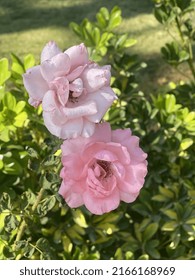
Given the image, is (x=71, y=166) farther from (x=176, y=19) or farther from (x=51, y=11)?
(x=51, y=11)

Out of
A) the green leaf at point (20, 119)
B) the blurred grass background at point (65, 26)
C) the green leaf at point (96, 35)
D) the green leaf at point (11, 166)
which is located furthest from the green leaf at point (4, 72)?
the blurred grass background at point (65, 26)

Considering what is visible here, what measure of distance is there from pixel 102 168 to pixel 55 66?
0.24 metres

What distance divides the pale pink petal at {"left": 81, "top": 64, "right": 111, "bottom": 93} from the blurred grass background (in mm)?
2543

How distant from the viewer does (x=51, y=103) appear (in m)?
1.12

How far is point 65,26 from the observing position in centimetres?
426

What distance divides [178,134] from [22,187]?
560mm

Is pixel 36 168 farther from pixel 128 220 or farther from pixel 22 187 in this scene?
pixel 128 220

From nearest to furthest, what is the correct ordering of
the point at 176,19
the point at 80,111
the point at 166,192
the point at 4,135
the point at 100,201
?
the point at 80,111
the point at 100,201
the point at 4,135
the point at 166,192
the point at 176,19

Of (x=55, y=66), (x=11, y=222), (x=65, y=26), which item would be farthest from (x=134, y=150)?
(x=65, y=26)

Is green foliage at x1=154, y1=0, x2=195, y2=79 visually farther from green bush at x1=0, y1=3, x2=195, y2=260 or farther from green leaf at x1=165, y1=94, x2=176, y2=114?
green leaf at x1=165, y1=94, x2=176, y2=114

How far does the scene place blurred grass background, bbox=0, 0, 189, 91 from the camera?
393 centimetres

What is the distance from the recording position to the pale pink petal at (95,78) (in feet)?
3.68

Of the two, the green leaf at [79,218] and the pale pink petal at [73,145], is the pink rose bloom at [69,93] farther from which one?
the green leaf at [79,218]
